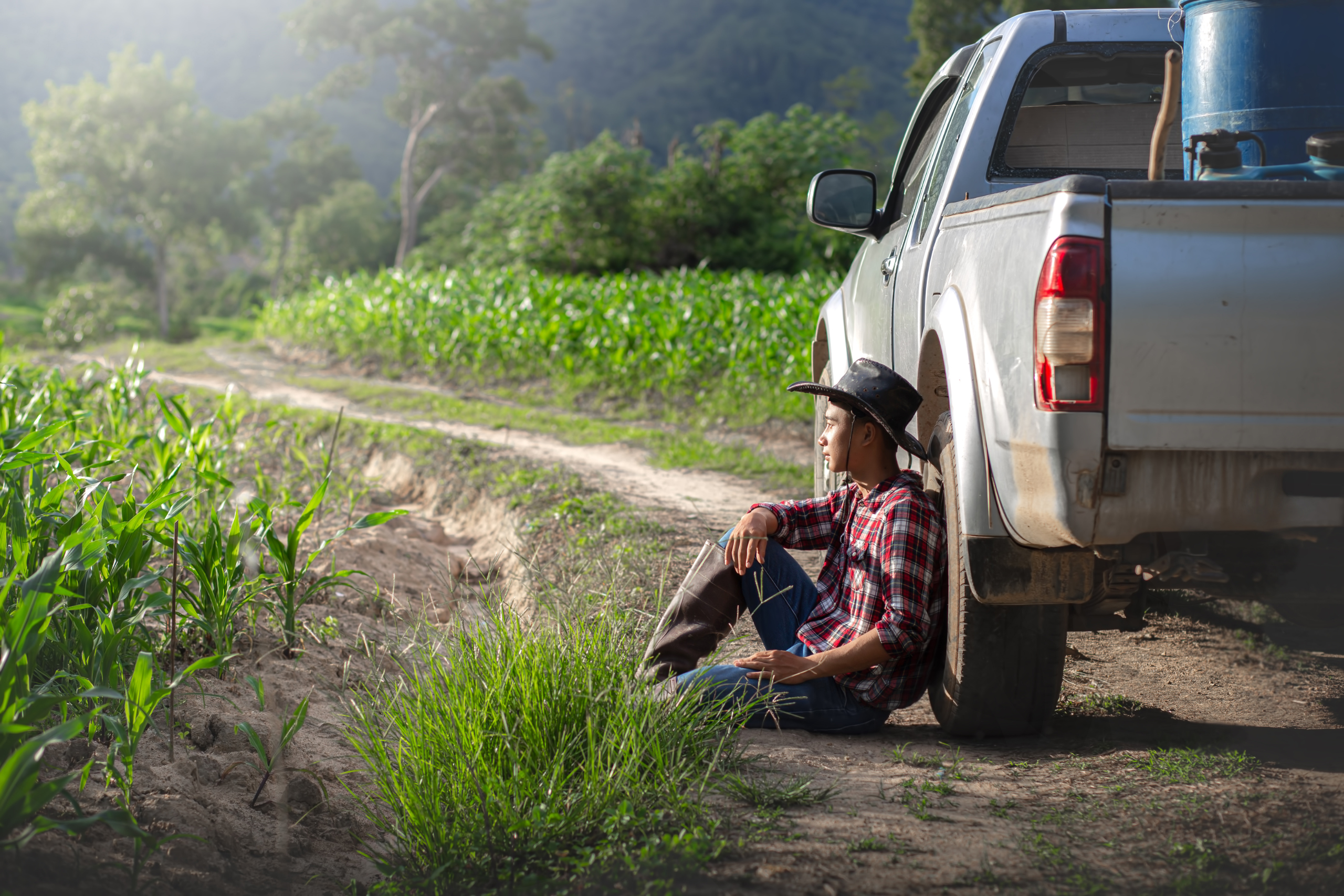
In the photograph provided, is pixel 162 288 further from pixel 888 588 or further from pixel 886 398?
pixel 888 588

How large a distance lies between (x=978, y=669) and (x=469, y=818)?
1458 millimetres

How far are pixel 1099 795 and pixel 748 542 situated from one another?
123cm

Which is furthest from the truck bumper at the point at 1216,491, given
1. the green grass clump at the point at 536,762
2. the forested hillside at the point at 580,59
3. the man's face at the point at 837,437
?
the forested hillside at the point at 580,59

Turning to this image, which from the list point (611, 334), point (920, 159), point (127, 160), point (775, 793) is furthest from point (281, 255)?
point (775, 793)

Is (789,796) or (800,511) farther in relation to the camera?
(800,511)

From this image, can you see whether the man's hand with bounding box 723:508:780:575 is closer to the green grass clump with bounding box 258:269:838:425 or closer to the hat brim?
the hat brim

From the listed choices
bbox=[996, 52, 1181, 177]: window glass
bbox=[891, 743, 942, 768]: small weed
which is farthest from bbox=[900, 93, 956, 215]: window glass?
bbox=[891, 743, 942, 768]: small weed

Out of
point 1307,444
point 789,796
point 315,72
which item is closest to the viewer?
point 1307,444

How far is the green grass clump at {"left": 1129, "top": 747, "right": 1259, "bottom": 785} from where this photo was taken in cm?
258

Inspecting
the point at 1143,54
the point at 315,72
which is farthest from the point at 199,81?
the point at 1143,54

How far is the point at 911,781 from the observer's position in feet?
8.55

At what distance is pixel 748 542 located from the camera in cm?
322

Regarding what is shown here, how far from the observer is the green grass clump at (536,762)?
90.5 inches

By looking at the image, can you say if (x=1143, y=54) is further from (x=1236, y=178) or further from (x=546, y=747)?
(x=546, y=747)
